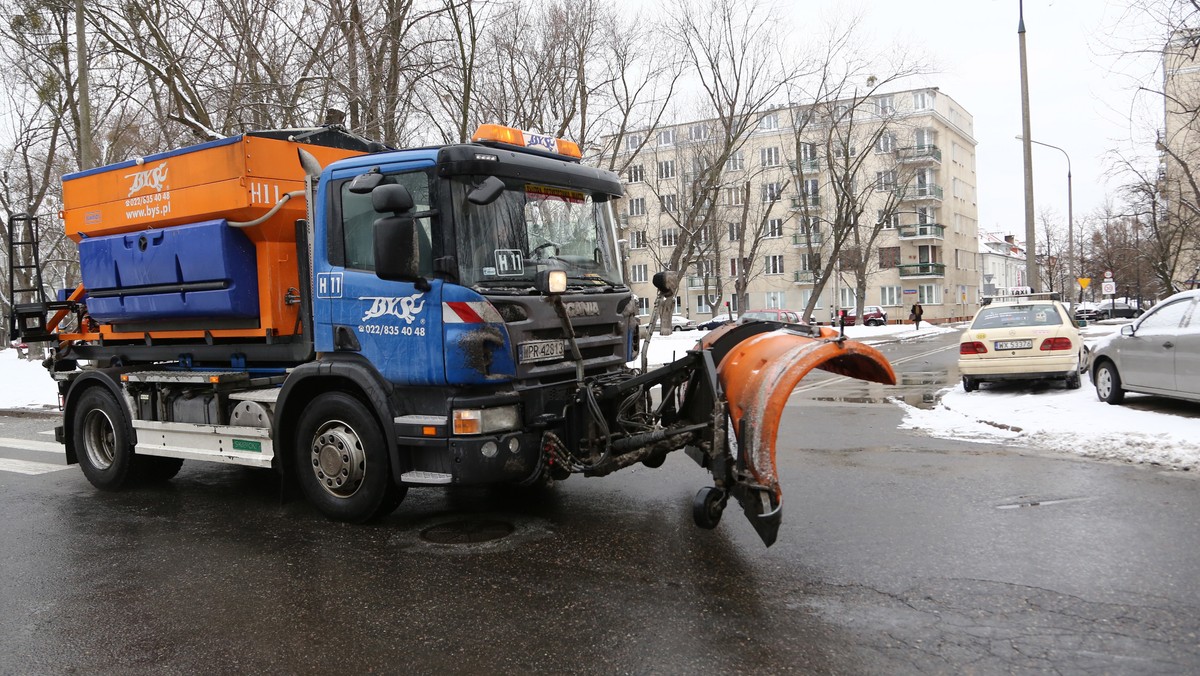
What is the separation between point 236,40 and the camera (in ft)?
72.4

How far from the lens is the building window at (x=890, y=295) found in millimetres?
68688

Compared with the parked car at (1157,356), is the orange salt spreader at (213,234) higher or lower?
higher

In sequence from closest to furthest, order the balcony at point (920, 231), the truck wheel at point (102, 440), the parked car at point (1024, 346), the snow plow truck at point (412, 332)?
1. the snow plow truck at point (412, 332)
2. the truck wheel at point (102, 440)
3. the parked car at point (1024, 346)
4. the balcony at point (920, 231)

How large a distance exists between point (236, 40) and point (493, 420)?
803 inches

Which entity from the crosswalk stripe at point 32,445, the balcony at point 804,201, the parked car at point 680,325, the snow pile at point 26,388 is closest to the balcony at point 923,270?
the balcony at point 804,201

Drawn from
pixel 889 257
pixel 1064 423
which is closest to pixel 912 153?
pixel 889 257

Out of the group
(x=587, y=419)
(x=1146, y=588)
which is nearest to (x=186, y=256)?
(x=587, y=419)

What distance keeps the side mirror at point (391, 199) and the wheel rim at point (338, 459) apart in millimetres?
1814

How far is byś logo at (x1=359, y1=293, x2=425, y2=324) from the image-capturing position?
5895mm

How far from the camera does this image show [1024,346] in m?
13.4

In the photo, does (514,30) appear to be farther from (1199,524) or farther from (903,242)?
(903,242)

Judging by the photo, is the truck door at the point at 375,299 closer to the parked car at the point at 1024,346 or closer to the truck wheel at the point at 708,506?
the truck wheel at the point at 708,506

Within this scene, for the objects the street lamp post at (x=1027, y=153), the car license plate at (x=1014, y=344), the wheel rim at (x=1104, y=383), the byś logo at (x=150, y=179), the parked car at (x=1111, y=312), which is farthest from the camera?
the parked car at (x=1111, y=312)

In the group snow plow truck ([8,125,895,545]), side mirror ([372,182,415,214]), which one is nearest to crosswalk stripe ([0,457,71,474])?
snow plow truck ([8,125,895,545])
